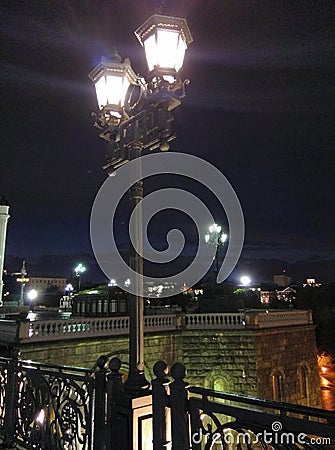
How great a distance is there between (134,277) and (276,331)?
A: 44.0ft

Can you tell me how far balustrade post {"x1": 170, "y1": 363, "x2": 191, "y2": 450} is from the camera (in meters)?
2.57

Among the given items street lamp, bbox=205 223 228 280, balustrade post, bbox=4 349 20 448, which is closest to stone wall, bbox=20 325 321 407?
street lamp, bbox=205 223 228 280

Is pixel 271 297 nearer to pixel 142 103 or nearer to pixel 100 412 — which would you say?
pixel 142 103

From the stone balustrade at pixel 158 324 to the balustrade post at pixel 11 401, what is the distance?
21.0 feet

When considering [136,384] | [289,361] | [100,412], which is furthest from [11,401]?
[289,361]

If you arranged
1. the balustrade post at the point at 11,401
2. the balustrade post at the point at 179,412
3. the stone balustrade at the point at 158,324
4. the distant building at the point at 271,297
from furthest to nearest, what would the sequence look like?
the distant building at the point at 271,297
the stone balustrade at the point at 158,324
the balustrade post at the point at 11,401
the balustrade post at the point at 179,412

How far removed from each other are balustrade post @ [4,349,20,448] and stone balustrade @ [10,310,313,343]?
21.0ft

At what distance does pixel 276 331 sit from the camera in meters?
15.2

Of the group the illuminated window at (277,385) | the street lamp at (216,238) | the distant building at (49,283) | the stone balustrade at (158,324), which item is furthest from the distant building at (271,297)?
the distant building at (49,283)

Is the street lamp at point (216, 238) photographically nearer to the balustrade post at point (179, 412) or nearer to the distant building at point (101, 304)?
→ the distant building at point (101, 304)

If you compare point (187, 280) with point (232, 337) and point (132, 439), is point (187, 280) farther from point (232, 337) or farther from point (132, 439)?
point (132, 439)

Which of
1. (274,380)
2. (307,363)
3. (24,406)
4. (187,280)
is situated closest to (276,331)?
(274,380)

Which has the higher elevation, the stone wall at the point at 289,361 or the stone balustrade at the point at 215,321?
the stone balustrade at the point at 215,321

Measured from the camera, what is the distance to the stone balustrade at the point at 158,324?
10836 mm
